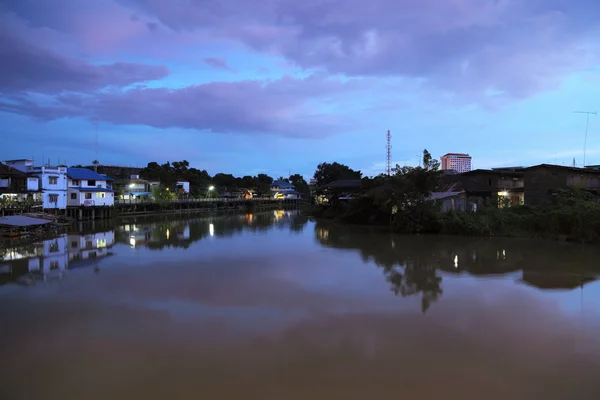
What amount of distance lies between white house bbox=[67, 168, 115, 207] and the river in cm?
2146

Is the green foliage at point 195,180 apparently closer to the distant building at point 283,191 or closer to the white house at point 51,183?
the distant building at point 283,191

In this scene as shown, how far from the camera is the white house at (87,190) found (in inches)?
1336

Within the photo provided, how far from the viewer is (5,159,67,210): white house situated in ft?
101

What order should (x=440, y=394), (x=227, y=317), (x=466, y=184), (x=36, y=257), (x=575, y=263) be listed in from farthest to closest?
1. (x=466, y=184)
2. (x=36, y=257)
3. (x=575, y=263)
4. (x=227, y=317)
5. (x=440, y=394)

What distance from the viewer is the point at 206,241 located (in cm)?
2134

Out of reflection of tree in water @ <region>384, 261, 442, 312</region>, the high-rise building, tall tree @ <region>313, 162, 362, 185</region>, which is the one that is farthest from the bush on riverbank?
the high-rise building

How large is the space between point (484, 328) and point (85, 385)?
7054 millimetres

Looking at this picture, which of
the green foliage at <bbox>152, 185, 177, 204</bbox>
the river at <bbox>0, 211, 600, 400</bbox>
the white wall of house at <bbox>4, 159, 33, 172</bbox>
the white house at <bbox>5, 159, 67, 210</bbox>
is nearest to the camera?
the river at <bbox>0, 211, 600, 400</bbox>

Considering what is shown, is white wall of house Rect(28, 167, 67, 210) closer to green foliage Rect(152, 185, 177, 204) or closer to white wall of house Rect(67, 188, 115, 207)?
white wall of house Rect(67, 188, 115, 207)

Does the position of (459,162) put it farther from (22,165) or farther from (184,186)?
(22,165)

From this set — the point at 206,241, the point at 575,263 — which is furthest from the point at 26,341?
the point at 575,263

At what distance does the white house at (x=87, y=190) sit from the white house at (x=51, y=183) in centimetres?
101

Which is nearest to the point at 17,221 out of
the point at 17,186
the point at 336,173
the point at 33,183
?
the point at 17,186

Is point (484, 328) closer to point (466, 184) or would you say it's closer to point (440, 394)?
point (440, 394)
